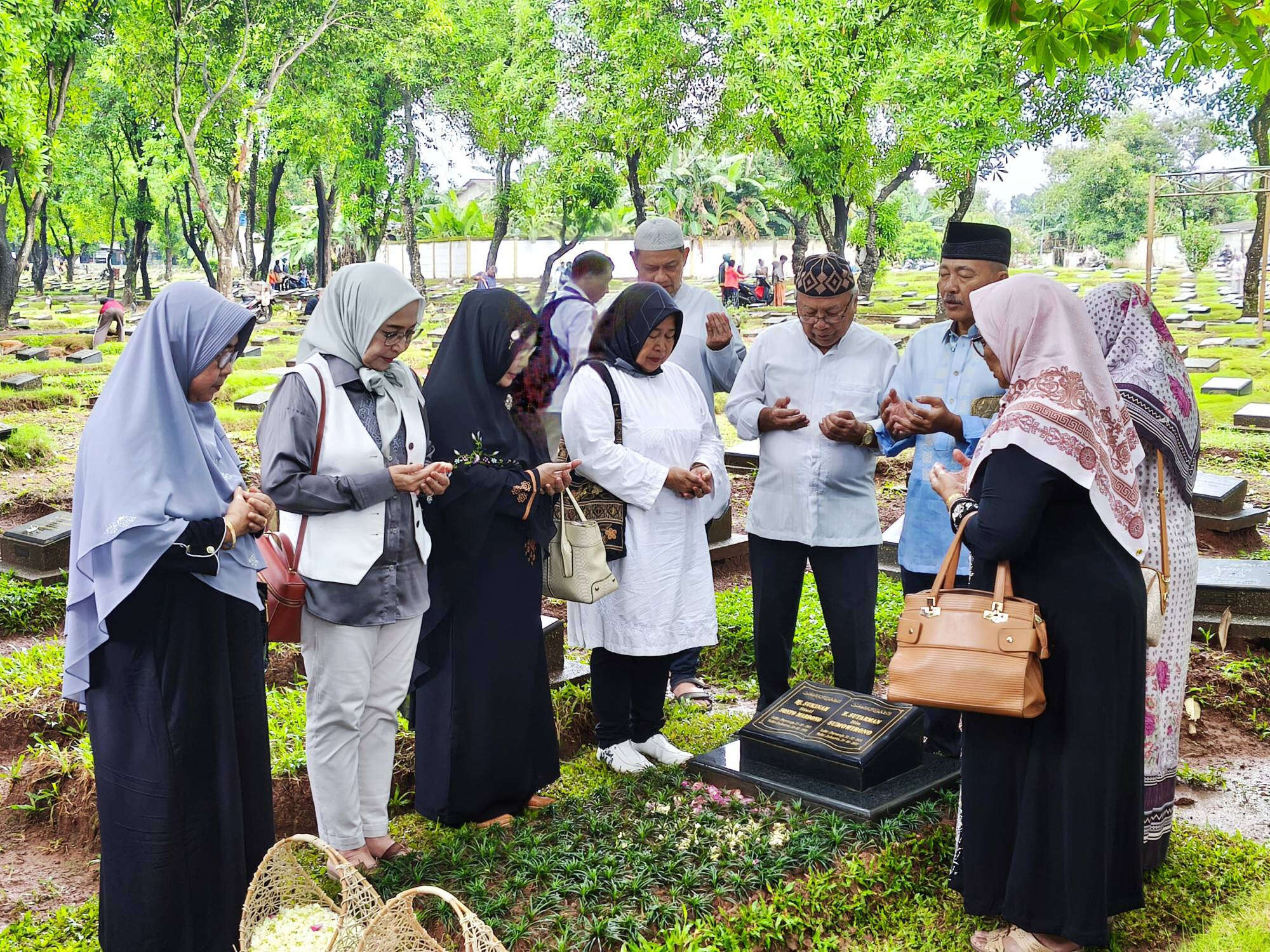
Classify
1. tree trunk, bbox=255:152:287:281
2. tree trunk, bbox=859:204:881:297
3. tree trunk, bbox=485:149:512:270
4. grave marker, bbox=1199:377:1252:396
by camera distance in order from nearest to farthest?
1. grave marker, bbox=1199:377:1252:396
2. tree trunk, bbox=859:204:881:297
3. tree trunk, bbox=485:149:512:270
4. tree trunk, bbox=255:152:287:281

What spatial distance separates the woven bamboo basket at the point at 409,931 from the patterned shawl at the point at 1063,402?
1.75m

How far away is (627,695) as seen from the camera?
4.31m

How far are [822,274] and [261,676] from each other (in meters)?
2.58

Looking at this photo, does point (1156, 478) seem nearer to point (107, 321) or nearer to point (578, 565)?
point (578, 565)

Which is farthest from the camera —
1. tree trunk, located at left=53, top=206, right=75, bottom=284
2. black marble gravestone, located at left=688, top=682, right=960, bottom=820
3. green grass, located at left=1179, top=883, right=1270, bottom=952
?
tree trunk, located at left=53, top=206, right=75, bottom=284

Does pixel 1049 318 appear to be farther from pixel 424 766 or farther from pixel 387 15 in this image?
pixel 387 15

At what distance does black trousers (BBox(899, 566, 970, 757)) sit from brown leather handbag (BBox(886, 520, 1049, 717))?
143cm

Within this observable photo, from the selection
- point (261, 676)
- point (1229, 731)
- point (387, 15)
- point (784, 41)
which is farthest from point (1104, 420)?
point (387, 15)

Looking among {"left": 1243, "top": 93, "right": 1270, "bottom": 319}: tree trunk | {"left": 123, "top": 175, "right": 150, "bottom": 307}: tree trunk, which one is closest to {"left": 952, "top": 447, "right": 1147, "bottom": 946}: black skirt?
{"left": 1243, "top": 93, "right": 1270, "bottom": 319}: tree trunk

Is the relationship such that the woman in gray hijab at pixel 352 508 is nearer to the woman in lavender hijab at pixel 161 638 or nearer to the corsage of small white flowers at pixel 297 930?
the woman in lavender hijab at pixel 161 638

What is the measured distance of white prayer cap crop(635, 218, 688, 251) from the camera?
5.10m

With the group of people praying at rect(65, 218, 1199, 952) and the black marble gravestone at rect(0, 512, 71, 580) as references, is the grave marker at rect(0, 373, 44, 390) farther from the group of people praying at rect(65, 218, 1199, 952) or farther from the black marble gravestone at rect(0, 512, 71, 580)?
the group of people praying at rect(65, 218, 1199, 952)

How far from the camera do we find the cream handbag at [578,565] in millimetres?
3918

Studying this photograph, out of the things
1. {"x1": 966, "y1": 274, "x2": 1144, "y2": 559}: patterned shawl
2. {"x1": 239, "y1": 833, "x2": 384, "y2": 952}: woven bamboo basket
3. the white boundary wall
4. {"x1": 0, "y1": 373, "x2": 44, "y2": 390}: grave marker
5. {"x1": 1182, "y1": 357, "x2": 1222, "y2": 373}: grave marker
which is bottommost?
{"x1": 239, "y1": 833, "x2": 384, "y2": 952}: woven bamboo basket
